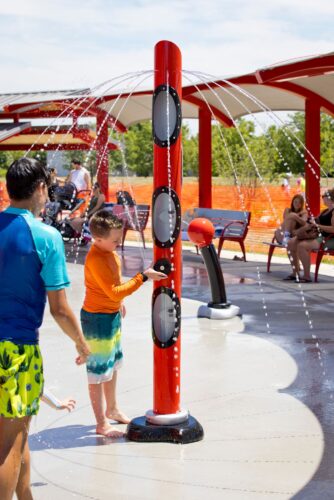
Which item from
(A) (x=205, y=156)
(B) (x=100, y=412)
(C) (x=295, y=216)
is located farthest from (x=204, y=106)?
(B) (x=100, y=412)

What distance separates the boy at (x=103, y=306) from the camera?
4691 millimetres

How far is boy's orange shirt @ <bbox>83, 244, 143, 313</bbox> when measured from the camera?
15.3ft

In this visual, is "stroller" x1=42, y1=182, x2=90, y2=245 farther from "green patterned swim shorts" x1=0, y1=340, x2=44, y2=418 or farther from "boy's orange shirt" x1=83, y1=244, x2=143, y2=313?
"green patterned swim shorts" x1=0, y1=340, x2=44, y2=418

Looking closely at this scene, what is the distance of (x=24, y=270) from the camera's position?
328cm

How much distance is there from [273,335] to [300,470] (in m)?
3.67

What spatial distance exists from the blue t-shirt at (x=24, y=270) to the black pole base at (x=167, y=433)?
1.62 meters

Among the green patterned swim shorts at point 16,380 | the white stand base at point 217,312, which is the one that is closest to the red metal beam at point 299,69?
the white stand base at point 217,312

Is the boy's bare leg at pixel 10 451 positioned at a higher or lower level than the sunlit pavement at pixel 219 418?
higher

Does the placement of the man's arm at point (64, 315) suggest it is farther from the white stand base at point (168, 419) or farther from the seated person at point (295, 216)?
the seated person at point (295, 216)

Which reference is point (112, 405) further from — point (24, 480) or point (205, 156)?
point (205, 156)

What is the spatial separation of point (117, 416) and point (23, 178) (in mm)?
2151

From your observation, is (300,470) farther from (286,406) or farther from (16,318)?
(16,318)

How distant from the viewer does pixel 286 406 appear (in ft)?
18.0

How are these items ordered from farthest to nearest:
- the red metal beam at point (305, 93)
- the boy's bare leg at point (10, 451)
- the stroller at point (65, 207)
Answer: the stroller at point (65, 207) → the red metal beam at point (305, 93) → the boy's bare leg at point (10, 451)
